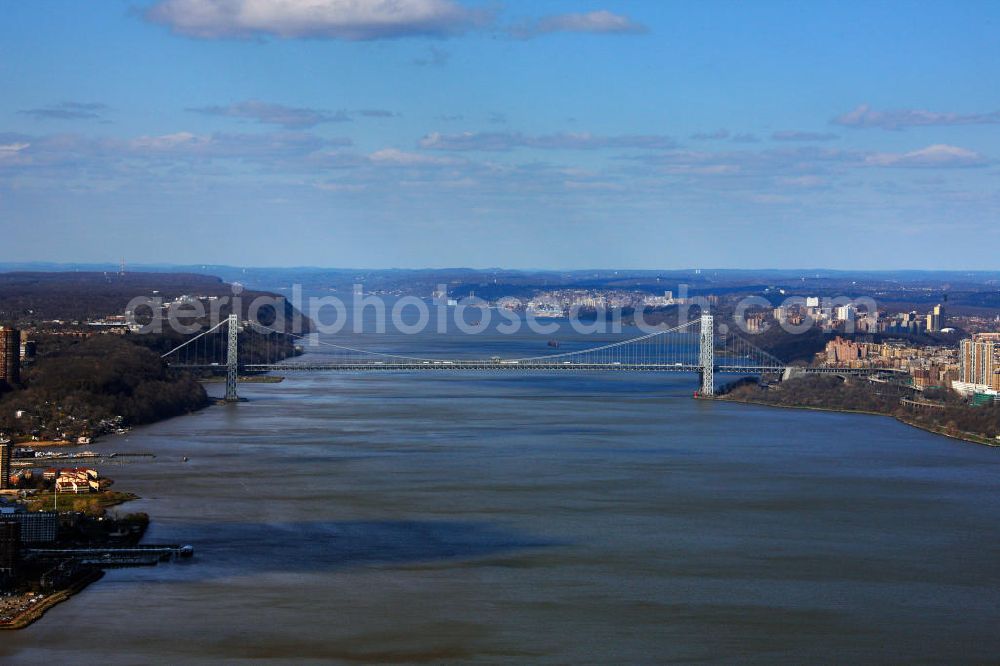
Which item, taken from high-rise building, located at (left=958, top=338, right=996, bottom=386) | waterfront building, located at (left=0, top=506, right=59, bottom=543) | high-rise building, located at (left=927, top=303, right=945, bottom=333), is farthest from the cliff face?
high-rise building, located at (left=927, top=303, right=945, bottom=333)

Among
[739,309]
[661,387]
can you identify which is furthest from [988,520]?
[739,309]

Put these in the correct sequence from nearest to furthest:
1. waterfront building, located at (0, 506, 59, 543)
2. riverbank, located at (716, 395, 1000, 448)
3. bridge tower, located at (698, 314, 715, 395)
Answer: waterfront building, located at (0, 506, 59, 543) → riverbank, located at (716, 395, 1000, 448) → bridge tower, located at (698, 314, 715, 395)

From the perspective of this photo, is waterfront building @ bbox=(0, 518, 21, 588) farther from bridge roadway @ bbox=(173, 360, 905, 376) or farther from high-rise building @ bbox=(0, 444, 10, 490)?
bridge roadway @ bbox=(173, 360, 905, 376)

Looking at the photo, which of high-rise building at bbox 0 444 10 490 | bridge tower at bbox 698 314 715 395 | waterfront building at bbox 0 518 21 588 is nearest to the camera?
waterfront building at bbox 0 518 21 588

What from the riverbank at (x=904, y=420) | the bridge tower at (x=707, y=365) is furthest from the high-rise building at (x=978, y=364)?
the bridge tower at (x=707, y=365)

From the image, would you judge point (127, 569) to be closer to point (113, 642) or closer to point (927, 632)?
Answer: point (113, 642)

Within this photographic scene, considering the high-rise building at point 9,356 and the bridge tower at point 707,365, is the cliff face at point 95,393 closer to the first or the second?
the high-rise building at point 9,356

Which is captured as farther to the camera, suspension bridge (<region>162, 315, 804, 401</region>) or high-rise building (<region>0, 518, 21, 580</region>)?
suspension bridge (<region>162, 315, 804, 401</region>)
